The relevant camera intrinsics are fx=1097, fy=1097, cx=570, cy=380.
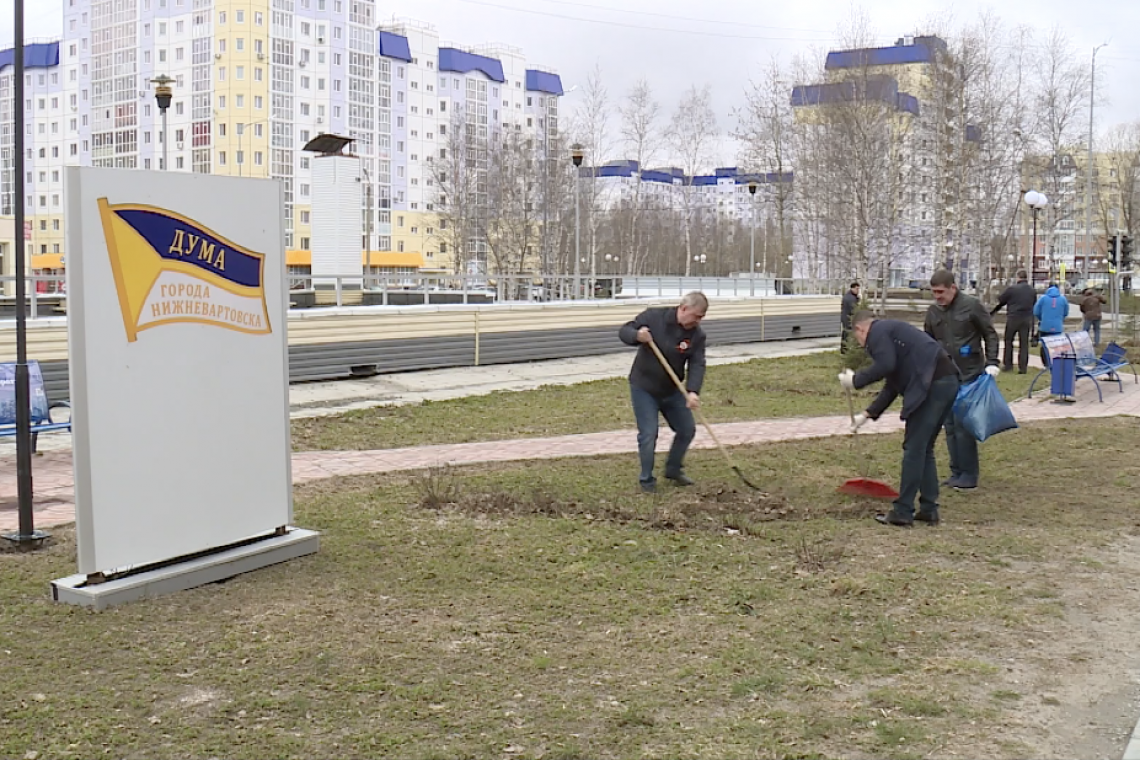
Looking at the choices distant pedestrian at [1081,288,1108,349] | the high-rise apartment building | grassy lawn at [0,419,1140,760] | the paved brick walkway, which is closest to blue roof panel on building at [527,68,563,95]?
the high-rise apartment building

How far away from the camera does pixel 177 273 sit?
215 inches

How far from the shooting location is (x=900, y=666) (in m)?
4.60

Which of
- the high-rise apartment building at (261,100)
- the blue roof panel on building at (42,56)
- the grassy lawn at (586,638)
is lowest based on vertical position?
the grassy lawn at (586,638)

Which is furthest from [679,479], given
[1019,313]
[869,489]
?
[1019,313]

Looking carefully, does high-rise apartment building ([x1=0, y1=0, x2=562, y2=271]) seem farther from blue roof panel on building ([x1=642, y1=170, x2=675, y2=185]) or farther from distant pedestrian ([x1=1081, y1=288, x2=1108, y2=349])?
distant pedestrian ([x1=1081, y1=288, x2=1108, y2=349])

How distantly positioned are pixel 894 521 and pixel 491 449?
430 cm

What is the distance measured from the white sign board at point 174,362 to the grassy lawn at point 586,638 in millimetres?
422

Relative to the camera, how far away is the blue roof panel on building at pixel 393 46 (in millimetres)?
90688

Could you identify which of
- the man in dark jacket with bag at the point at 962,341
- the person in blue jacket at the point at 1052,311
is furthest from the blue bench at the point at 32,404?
the person in blue jacket at the point at 1052,311

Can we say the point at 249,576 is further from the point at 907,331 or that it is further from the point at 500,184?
the point at 500,184

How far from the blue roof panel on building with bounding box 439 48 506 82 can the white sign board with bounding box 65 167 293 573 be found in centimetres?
9465

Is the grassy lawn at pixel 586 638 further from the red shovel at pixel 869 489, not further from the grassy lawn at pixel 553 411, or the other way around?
the grassy lawn at pixel 553 411

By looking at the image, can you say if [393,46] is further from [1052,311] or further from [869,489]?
[869,489]

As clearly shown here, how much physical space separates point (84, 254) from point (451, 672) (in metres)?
2.54
